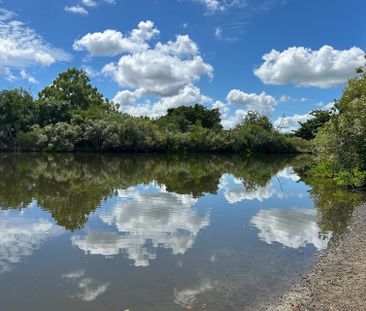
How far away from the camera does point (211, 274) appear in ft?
33.0

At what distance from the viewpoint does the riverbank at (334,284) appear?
7.84 metres

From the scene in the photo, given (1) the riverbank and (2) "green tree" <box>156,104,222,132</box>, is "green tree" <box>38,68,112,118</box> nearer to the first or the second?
(2) "green tree" <box>156,104,222,132</box>

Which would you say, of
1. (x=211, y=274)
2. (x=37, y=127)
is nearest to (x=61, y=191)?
(x=211, y=274)

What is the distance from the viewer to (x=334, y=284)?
8.94 m

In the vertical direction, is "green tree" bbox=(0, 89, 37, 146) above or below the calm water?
above

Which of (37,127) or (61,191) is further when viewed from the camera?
(37,127)

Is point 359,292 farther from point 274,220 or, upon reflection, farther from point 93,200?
point 93,200

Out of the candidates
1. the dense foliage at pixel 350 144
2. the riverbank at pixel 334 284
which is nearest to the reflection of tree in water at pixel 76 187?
the dense foliage at pixel 350 144

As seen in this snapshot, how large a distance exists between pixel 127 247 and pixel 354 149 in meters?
18.2

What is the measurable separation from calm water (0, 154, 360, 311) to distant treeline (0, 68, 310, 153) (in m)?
37.8

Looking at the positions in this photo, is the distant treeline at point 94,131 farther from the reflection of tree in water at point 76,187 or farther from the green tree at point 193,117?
the reflection of tree in water at point 76,187

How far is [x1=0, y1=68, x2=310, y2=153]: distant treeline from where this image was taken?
61.6 m

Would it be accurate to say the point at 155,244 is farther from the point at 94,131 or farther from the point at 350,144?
the point at 94,131

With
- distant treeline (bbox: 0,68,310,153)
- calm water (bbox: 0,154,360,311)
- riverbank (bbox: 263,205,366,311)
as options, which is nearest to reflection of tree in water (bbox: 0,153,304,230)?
calm water (bbox: 0,154,360,311)
